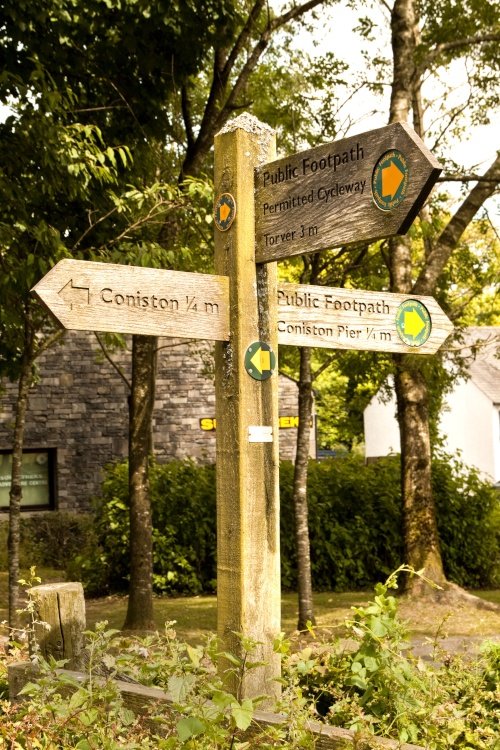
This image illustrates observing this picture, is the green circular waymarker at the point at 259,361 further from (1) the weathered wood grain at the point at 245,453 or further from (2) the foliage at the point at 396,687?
(2) the foliage at the point at 396,687

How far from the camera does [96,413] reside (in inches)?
787

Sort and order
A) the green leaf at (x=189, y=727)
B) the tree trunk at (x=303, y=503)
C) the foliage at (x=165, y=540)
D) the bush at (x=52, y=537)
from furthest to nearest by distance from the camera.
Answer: the bush at (x=52, y=537), the foliage at (x=165, y=540), the tree trunk at (x=303, y=503), the green leaf at (x=189, y=727)

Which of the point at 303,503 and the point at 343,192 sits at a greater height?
the point at 343,192

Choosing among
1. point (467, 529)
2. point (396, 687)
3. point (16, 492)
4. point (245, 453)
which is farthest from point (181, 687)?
point (467, 529)

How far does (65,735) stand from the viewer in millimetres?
3154

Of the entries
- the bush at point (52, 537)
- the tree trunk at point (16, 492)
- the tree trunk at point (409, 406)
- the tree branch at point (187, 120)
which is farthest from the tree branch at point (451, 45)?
the bush at point (52, 537)

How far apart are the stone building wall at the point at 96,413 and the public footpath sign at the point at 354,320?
15.3m

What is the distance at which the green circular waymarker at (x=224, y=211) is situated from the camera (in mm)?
3908

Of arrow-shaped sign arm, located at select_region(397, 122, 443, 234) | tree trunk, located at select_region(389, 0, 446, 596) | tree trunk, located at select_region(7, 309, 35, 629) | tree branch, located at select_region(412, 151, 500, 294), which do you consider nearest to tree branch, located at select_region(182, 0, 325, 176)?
tree trunk, located at select_region(389, 0, 446, 596)

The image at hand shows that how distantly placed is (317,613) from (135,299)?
902cm

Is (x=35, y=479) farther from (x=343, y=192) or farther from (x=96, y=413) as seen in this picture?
(x=343, y=192)

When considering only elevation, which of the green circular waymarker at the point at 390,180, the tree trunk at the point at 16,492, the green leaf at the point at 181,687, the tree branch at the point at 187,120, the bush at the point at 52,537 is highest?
the tree branch at the point at 187,120

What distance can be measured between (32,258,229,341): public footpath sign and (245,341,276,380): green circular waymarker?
0.39 feet

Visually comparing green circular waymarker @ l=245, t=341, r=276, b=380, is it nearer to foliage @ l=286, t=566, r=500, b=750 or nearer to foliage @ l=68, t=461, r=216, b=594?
foliage @ l=286, t=566, r=500, b=750
